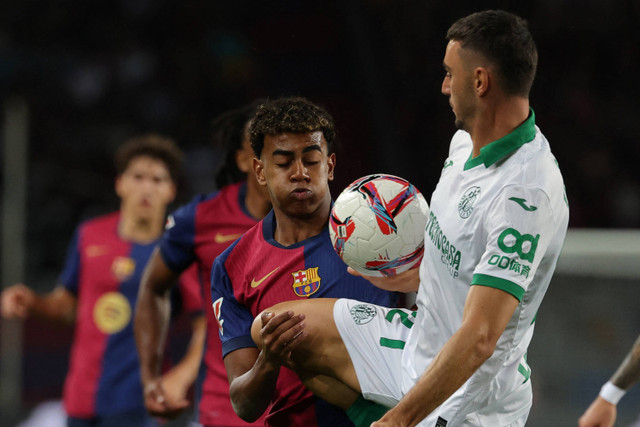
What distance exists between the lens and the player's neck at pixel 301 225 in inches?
124

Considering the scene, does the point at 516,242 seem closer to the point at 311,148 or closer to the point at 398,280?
the point at 398,280

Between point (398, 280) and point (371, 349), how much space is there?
250 mm

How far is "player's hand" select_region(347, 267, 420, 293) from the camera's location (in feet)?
9.85

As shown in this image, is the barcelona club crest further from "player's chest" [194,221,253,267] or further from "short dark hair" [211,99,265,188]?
"short dark hair" [211,99,265,188]

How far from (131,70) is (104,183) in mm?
1988

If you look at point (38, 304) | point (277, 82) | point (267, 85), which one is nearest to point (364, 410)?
point (38, 304)

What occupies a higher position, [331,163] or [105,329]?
[331,163]

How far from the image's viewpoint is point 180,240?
4.21 m

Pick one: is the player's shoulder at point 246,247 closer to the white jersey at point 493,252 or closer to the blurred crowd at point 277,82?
the white jersey at point 493,252

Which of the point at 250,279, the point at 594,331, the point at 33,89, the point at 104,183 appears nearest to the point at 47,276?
the point at 104,183

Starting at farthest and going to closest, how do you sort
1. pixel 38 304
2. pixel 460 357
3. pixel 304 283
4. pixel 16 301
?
pixel 38 304
pixel 16 301
pixel 304 283
pixel 460 357

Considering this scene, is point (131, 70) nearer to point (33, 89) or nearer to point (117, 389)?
point (33, 89)

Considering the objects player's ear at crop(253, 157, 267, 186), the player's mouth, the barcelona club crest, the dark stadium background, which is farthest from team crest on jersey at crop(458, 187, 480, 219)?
the dark stadium background

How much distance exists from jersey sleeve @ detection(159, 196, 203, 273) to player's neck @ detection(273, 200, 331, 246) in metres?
1.10
